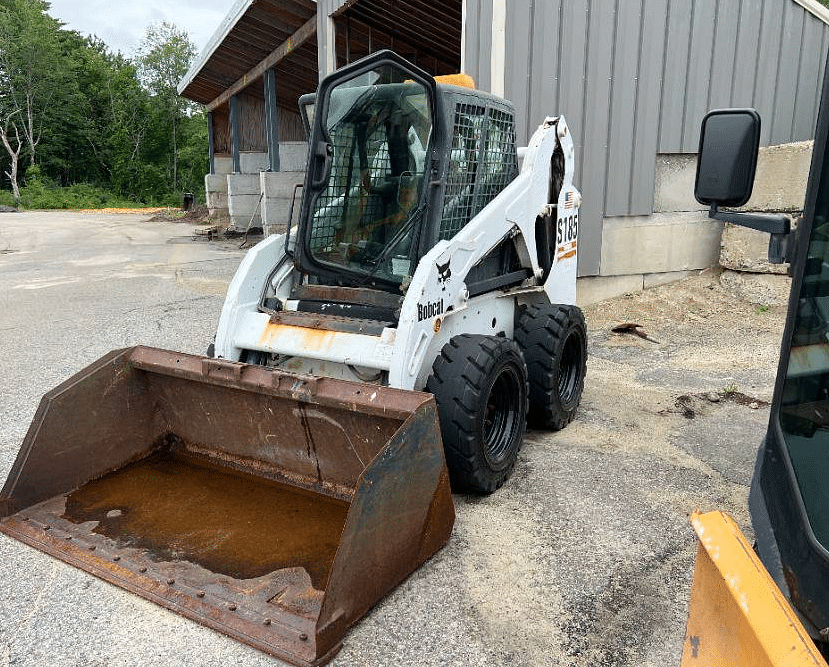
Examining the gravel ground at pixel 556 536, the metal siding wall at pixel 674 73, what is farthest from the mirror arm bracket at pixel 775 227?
the metal siding wall at pixel 674 73

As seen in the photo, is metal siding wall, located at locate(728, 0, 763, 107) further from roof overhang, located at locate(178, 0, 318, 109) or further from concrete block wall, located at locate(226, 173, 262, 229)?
concrete block wall, located at locate(226, 173, 262, 229)

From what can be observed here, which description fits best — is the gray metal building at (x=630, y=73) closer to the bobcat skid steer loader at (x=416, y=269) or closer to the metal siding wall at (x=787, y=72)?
the metal siding wall at (x=787, y=72)

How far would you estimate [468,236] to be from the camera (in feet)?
13.0

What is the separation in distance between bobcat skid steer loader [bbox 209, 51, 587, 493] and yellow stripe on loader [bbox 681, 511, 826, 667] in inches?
77.1

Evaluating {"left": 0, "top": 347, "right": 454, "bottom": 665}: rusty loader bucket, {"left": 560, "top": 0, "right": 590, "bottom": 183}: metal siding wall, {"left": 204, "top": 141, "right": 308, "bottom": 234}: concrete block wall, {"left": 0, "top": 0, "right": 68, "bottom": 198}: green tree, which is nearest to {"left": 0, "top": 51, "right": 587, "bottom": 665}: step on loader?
{"left": 0, "top": 347, "right": 454, "bottom": 665}: rusty loader bucket

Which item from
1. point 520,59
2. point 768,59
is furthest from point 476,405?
point 768,59

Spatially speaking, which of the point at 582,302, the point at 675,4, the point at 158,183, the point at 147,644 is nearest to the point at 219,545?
the point at 147,644

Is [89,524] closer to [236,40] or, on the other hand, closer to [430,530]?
[430,530]

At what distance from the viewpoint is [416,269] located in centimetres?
380

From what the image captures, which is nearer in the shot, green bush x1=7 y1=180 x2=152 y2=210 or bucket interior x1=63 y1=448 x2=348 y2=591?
bucket interior x1=63 y1=448 x2=348 y2=591

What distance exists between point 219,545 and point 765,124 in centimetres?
914

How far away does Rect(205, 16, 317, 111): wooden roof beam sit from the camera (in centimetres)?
1205

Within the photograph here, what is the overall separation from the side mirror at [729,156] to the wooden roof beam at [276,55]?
10.9 meters

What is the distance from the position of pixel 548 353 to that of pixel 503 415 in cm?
70
